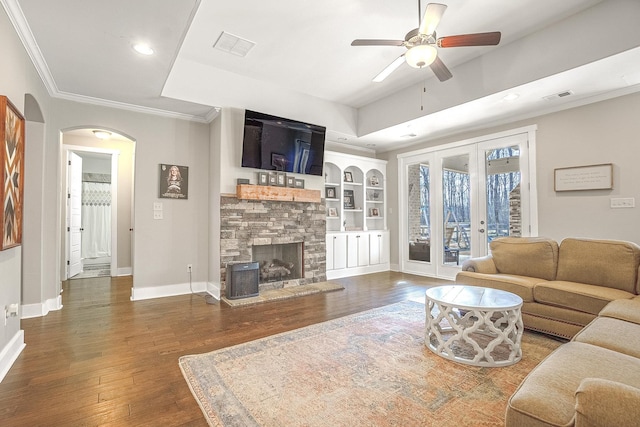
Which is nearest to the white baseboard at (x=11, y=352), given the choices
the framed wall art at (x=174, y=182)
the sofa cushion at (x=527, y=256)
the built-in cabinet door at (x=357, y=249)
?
the framed wall art at (x=174, y=182)

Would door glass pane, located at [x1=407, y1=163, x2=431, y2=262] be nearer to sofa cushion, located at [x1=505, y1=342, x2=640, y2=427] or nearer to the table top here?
the table top

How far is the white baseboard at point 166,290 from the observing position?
163 inches

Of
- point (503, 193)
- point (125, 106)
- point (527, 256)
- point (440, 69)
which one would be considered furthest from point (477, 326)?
point (125, 106)

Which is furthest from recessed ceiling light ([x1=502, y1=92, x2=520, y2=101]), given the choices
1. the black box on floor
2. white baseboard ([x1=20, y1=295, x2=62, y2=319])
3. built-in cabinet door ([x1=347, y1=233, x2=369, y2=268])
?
white baseboard ([x1=20, y1=295, x2=62, y2=319])

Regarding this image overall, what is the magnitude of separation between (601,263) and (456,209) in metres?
2.58

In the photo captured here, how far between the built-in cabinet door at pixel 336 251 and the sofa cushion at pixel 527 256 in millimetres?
2664

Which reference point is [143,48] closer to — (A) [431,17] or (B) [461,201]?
(A) [431,17]

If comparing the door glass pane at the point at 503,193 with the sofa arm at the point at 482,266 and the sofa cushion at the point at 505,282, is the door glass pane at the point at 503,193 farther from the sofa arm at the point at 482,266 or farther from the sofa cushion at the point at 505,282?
the sofa cushion at the point at 505,282

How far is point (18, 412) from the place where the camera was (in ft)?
5.70

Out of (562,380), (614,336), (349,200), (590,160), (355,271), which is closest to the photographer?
(562,380)

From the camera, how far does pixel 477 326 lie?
2242mm

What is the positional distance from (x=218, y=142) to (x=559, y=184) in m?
4.78

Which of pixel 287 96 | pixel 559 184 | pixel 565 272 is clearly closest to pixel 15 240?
pixel 287 96

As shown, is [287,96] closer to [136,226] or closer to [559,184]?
[136,226]
